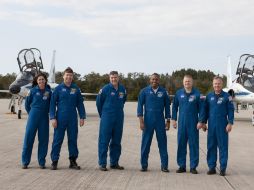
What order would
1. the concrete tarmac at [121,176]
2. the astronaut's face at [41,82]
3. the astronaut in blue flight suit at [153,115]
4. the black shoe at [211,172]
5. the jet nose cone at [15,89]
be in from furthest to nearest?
the jet nose cone at [15,89], the astronaut's face at [41,82], the astronaut in blue flight suit at [153,115], the black shoe at [211,172], the concrete tarmac at [121,176]

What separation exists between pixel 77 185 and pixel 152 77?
2792 mm

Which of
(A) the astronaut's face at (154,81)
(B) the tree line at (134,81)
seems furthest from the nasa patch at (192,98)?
(B) the tree line at (134,81)

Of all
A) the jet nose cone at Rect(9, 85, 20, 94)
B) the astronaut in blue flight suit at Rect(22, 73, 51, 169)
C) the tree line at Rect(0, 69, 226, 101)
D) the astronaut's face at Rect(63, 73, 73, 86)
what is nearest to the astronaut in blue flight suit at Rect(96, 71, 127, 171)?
the astronaut's face at Rect(63, 73, 73, 86)

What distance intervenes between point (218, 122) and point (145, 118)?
4.64 feet

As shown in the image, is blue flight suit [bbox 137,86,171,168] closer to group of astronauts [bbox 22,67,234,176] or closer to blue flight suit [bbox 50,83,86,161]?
group of astronauts [bbox 22,67,234,176]

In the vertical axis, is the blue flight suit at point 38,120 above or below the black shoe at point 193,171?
above

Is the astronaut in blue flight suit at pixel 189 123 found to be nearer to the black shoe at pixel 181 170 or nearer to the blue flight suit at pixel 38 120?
the black shoe at pixel 181 170

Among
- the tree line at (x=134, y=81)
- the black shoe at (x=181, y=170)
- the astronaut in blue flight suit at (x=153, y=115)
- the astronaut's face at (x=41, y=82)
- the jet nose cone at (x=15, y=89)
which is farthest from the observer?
the tree line at (x=134, y=81)

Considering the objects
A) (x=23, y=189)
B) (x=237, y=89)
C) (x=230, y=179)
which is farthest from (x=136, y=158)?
(x=237, y=89)

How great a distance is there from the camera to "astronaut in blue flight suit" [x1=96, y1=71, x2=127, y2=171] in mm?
9211

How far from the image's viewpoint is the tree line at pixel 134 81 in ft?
269

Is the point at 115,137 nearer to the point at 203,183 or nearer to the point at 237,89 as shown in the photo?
the point at 203,183

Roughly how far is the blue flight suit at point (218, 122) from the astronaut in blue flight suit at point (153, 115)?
845mm

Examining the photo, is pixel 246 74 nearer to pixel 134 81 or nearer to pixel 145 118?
pixel 145 118
